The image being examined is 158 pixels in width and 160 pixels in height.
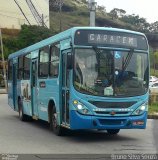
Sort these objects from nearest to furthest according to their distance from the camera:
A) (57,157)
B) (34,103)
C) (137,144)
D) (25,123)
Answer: (57,157), (137,144), (34,103), (25,123)

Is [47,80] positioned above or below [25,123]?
above

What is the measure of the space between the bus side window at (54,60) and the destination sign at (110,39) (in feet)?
4.25

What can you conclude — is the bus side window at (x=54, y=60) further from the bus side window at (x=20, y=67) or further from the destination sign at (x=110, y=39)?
the bus side window at (x=20, y=67)

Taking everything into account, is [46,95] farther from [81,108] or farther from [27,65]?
[27,65]

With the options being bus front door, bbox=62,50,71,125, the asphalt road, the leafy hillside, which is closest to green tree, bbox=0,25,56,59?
the leafy hillside

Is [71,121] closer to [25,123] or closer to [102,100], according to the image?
[102,100]

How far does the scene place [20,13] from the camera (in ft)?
316

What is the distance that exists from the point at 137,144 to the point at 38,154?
2.99 metres

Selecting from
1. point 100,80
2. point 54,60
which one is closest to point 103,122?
point 100,80

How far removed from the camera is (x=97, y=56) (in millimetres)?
13477

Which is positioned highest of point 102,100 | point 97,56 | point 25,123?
point 97,56

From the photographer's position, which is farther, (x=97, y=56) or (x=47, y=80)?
(x=47, y=80)

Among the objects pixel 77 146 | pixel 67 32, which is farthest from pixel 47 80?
pixel 77 146

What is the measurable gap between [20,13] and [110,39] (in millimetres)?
83967
